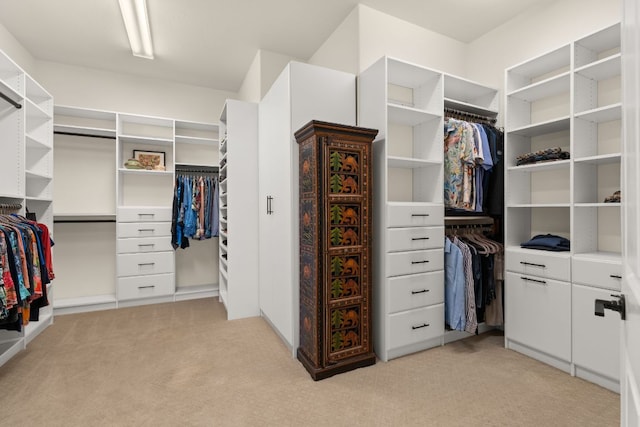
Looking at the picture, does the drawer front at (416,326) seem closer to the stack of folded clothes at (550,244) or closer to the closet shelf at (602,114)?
the stack of folded clothes at (550,244)

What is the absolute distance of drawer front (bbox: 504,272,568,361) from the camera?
219 cm

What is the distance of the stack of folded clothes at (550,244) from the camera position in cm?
232

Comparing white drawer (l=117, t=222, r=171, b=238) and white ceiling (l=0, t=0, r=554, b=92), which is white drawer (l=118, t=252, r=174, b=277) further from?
white ceiling (l=0, t=0, r=554, b=92)

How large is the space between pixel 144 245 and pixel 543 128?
4.31 meters

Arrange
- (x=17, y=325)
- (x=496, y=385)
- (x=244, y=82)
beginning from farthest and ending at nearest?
(x=244, y=82) → (x=17, y=325) → (x=496, y=385)

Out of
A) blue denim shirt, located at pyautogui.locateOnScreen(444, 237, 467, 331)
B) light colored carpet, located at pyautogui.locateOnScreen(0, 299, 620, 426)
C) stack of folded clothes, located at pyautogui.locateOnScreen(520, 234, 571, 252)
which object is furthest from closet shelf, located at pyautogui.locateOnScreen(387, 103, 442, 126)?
light colored carpet, located at pyautogui.locateOnScreen(0, 299, 620, 426)

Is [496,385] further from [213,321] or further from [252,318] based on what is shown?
[213,321]

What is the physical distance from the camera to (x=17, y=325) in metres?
2.17

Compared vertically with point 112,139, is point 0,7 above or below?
above

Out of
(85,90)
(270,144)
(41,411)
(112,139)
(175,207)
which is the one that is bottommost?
(41,411)

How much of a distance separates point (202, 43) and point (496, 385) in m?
4.11

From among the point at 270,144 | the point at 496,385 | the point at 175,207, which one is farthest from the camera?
the point at 175,207

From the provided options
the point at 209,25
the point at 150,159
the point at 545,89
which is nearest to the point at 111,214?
the point at 150,159

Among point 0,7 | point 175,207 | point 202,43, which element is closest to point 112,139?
point 175,207
